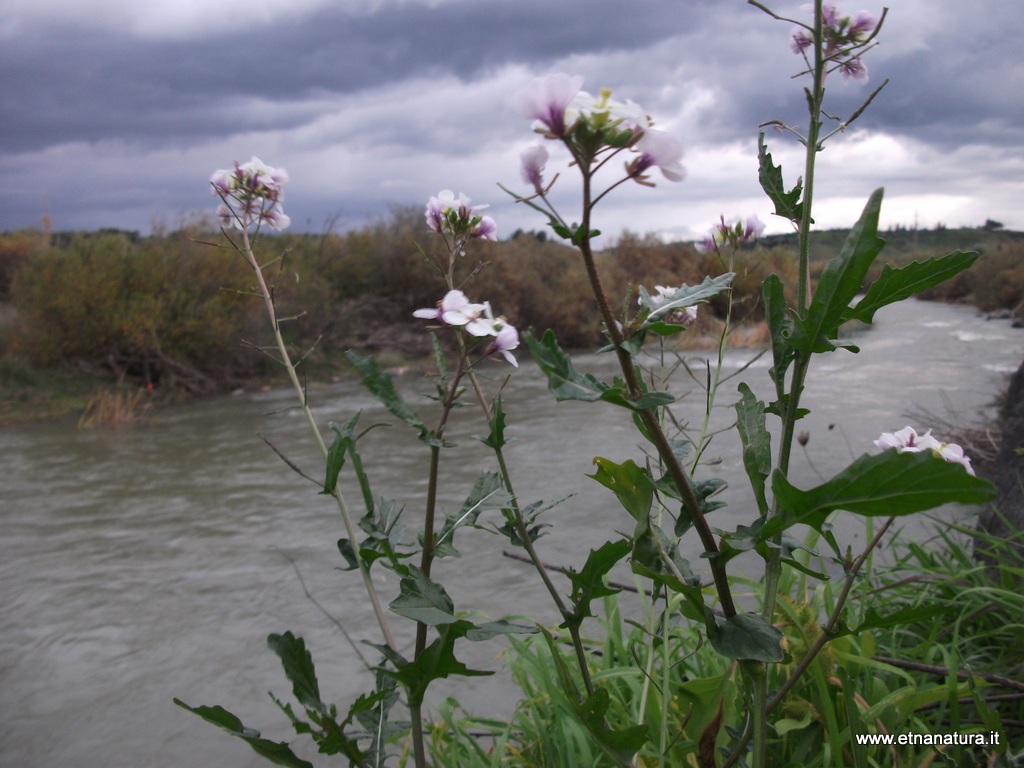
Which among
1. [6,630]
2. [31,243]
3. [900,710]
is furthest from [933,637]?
[31,243]

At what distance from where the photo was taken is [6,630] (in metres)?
3.01

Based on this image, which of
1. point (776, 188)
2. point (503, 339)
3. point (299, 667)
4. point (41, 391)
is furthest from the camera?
point (41, 391)

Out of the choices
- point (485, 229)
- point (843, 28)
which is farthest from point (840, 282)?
point (485, 229)

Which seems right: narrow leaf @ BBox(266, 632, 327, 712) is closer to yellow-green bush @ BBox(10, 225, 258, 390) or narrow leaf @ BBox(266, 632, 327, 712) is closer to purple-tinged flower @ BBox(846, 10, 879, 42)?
purple-tinged flower @ BBox(846, 10, 879, 42)

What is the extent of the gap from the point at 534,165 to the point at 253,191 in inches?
45.3

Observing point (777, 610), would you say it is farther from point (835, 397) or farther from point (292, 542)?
point (835, 397)

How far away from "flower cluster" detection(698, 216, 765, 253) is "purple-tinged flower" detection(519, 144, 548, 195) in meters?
0.92

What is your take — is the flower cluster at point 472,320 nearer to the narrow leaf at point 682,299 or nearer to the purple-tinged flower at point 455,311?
the purple-tinged flower at point 455,311

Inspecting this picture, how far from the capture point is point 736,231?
1.55 meters

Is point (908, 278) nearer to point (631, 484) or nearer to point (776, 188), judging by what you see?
point (776, 188)

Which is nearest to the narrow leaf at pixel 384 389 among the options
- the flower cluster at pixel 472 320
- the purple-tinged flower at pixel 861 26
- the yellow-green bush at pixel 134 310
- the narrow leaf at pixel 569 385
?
the flower cluster at pixel 472 320

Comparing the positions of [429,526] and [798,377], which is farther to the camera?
[429,526]

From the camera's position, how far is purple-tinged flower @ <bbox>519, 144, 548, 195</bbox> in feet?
2.34

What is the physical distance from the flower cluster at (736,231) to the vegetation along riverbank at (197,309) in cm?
536
